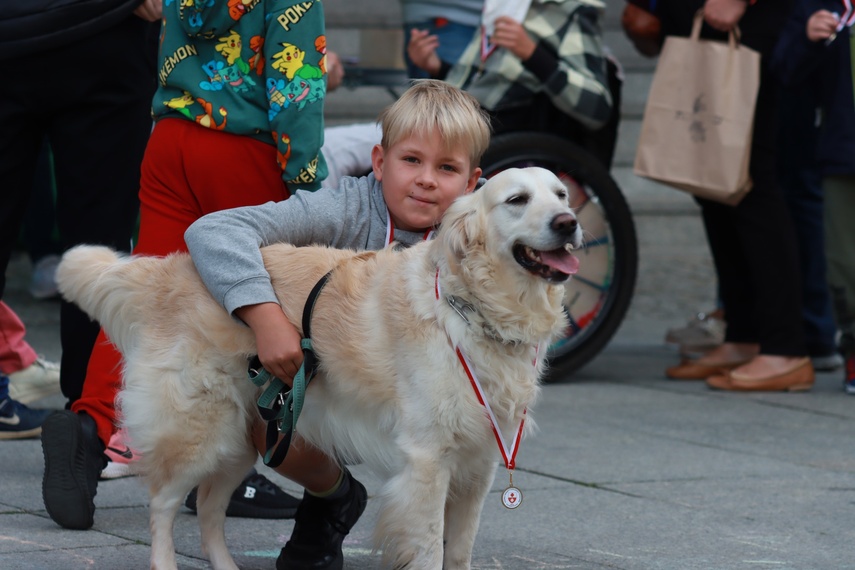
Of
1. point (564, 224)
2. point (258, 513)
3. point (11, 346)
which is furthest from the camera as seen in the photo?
point (11, 346)

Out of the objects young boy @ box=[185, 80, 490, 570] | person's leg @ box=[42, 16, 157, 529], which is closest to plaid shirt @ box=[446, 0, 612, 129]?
person's leg @ box=[42, 16, 157, 529]

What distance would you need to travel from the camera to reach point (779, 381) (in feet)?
20.6

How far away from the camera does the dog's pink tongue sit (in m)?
3.05

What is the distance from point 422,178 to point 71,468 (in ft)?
4.53

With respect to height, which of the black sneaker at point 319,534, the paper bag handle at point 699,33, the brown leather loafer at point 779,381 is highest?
the paper bag handle at point 699,33

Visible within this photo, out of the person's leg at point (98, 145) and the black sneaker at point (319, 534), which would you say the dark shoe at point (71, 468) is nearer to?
the person's leg at point (98, 145)

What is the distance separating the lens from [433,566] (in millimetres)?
3129

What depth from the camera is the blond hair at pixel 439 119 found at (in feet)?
11.5

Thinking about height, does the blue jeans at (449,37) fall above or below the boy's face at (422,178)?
below

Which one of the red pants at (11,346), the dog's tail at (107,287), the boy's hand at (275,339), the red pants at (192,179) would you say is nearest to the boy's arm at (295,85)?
the red pants at (192,179)

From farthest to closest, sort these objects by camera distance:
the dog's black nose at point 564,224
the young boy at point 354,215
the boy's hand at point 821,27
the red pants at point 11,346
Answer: the boy's hand at point 821,27
the red pants at point 11,346
the young boy at point 354,215
the dog's black nose at point 564,224

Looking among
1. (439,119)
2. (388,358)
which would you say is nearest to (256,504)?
(388,358)

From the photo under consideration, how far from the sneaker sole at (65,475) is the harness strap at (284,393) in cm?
75

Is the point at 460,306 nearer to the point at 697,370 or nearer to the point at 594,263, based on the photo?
the point at 594,263
